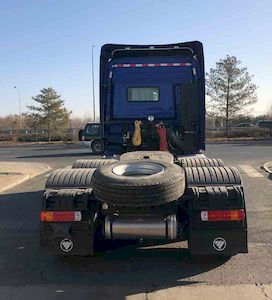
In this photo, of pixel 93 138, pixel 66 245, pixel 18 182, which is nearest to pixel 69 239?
pixel 66 245

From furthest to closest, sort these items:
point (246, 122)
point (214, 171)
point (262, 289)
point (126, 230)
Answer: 1. point (246, 122)
2. point (214, 171)
3. point (126, 230)
4. point (262, 289)

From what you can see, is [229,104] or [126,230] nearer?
[126,230]

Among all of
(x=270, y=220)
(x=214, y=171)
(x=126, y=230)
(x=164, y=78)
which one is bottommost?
(x=270, y=220)

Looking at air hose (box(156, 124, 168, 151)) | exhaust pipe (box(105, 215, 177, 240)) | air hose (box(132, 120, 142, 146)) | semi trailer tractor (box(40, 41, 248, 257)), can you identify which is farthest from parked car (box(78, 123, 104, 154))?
exhaust pipe (box(105, 215, 177, 240))

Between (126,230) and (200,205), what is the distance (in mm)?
906

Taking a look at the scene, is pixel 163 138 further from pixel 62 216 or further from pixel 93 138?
pixel 93 138

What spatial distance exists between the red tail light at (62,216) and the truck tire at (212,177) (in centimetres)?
138

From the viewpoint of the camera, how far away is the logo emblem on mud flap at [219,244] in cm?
498

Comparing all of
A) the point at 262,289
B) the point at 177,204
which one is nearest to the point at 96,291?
the point at 177,204

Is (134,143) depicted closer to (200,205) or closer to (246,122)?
(200,205)

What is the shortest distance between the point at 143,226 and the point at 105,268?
0.77 meters

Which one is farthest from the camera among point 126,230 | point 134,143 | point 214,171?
point 134,143

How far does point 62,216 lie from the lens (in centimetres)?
509

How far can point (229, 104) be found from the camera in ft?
135
